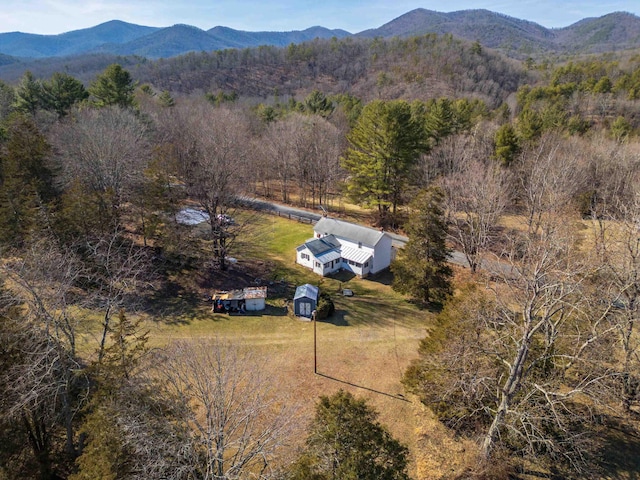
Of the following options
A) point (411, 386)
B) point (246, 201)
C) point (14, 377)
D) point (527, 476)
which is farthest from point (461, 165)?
point (14, 377)

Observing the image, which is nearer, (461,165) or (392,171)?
(461,165)

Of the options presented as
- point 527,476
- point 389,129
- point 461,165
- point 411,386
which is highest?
point 389,129

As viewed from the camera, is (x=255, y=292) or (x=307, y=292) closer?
(x=307, y=292)

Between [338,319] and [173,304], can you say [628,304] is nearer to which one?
[338,319]

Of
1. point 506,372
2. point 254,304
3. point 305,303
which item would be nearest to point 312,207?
point 254,304

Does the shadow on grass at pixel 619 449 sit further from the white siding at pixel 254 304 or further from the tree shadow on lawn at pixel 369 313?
the white siding at pixel 254 304

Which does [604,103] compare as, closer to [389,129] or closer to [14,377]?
[389,129]

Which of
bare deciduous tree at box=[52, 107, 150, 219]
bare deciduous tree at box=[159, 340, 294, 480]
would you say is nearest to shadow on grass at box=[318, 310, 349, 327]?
bare deciduous tree at box=[159, 340, 294, 480]

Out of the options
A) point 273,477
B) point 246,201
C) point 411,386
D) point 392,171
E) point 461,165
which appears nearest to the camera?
point 273,477
